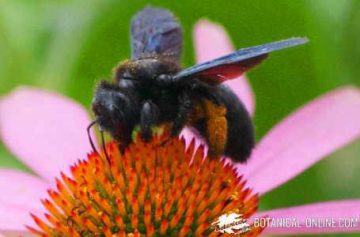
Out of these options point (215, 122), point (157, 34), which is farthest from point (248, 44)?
point (215, 122)

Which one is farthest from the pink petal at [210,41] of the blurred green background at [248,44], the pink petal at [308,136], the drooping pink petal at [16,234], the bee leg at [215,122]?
the drooping pink petal at [16,234]

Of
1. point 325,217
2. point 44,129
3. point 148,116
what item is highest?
point 44,129

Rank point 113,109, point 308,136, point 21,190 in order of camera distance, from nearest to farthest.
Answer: point 113,109
point 308,136
point 21,190

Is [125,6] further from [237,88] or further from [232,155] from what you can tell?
[232,155]

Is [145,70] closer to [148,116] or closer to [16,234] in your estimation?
[148,116]

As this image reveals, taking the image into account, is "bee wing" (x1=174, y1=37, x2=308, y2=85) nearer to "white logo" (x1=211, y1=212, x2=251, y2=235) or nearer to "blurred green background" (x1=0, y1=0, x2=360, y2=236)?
"white logo" (x1=211, y1=212, x2=251, y2=235)

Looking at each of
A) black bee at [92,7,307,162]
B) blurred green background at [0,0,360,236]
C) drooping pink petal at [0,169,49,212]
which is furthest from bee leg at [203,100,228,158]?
drooping pink petal at [0,169,49,212]
